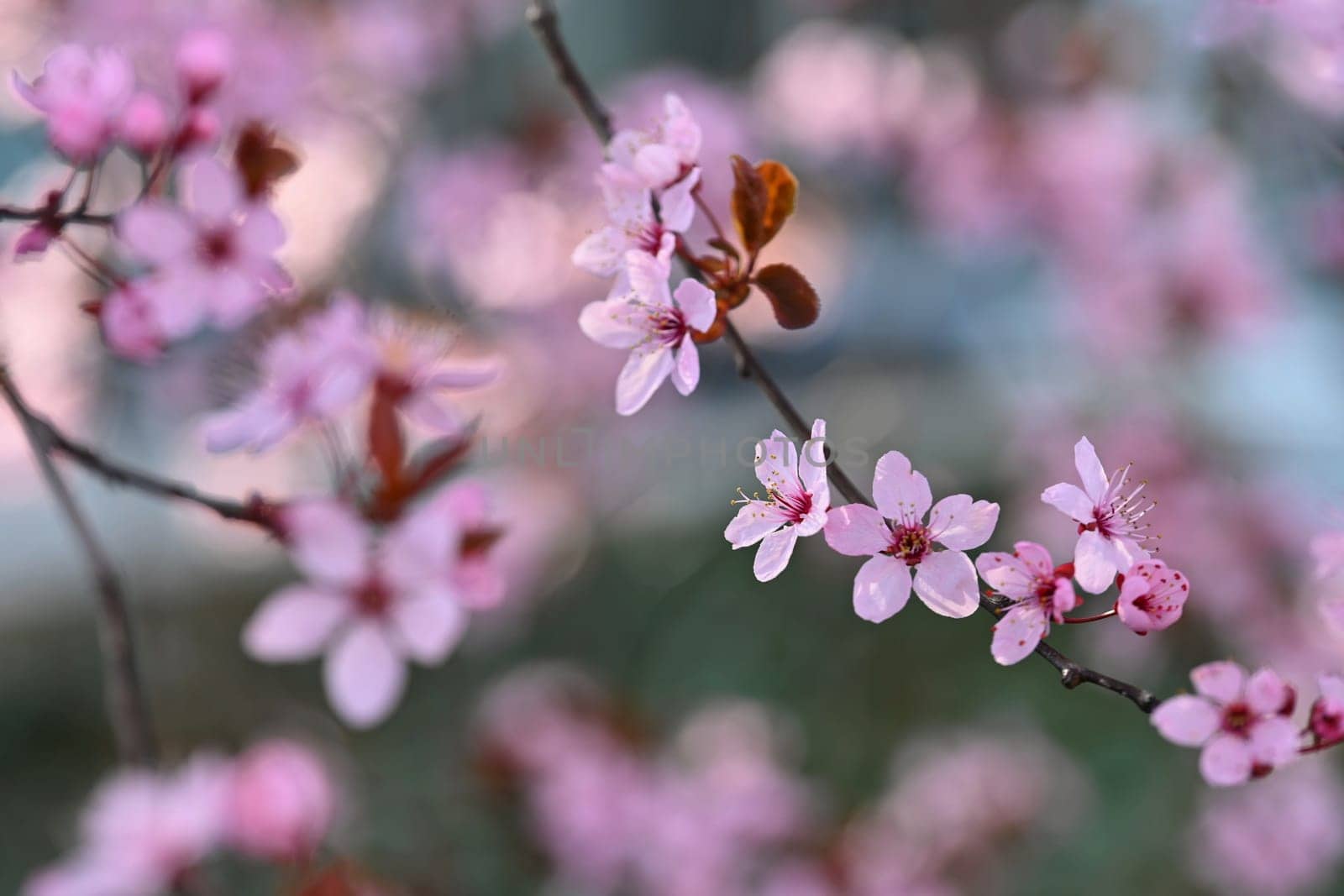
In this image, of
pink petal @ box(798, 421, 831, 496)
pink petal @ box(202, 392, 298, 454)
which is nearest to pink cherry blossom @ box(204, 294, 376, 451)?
pink petal @ box(202, 392, 298, 454)

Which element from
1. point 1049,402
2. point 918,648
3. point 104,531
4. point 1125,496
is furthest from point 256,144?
point 104,531

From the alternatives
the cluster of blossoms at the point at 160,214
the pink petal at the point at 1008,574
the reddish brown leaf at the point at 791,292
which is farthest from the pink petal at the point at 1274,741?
the cluster of blossoms at the point at 160,214

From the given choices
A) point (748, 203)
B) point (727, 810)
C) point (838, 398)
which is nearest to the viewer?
point (748, 203)

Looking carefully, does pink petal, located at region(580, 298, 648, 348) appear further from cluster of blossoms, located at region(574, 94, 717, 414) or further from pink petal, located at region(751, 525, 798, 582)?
pink petal, located at region(751, 525, 798, 582)

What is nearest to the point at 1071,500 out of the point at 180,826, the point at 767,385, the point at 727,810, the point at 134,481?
the point at 767,385

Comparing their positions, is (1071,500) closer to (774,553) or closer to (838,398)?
(774,553)

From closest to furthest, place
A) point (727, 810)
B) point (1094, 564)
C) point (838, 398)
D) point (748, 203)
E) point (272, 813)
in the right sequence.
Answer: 1. point (1094, 564)
2. point (748, 203)
3. point (272, 813)
4. point (727, 810)
5. point (838, 398)

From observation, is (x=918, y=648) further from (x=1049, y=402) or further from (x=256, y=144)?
(x=256, y=144)
